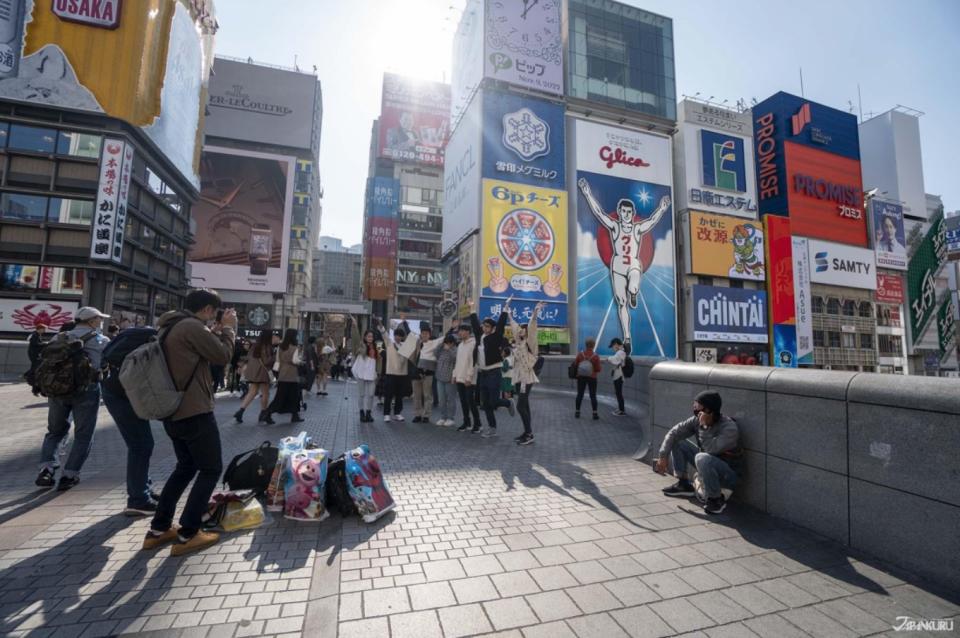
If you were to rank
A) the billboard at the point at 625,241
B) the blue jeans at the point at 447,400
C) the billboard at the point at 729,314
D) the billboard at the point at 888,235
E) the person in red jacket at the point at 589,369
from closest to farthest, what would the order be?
the blue jeans at the point at 447,400
the person in red jacket at the point at 589,369
the billboard at the point at 625,241
the billboard at the point at 729,314
the billboard at the point at 888,235

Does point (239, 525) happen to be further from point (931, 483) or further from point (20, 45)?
point (20, 45)

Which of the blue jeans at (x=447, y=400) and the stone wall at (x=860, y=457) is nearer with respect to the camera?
the stone wall at (x=860, y=457)

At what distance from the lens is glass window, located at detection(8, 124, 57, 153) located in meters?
25.5

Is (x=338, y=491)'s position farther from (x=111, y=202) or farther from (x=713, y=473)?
(x=111, y=202)

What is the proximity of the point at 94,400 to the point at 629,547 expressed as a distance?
17.5ft

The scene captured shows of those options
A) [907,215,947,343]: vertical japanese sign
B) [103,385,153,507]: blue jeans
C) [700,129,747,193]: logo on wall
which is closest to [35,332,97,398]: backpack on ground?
[103,385,153,507]: blue jeans

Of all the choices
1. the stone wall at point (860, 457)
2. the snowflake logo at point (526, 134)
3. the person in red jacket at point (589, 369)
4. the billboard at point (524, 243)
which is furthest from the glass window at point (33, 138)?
the stone wall at point (860, 457)

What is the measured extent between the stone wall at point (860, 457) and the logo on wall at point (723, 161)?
43.2m

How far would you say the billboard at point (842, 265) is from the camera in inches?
1780

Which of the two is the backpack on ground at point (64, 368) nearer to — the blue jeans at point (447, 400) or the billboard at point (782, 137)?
the blue jeans at point (447, 400)

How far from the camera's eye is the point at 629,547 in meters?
3.20

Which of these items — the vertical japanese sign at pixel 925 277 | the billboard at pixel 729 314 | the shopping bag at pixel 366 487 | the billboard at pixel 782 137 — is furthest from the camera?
the vertical japanese sign at pixel 925 277

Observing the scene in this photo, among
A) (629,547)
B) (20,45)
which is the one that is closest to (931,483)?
(629,547)

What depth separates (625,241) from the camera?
34906mm
